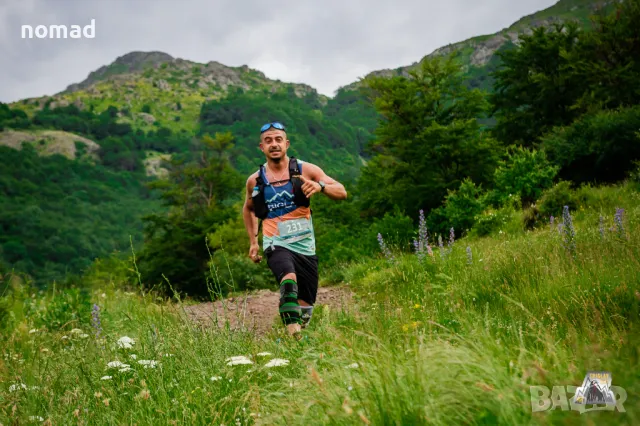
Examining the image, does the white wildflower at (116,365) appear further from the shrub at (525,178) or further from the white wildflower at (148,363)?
the shrub at (525,178)

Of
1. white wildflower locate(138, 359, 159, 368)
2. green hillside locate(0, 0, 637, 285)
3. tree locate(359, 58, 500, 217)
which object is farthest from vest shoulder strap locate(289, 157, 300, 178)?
tree locate(359, 58, 500, 217)

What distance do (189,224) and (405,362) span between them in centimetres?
4017

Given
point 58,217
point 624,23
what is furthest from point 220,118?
point 624,23

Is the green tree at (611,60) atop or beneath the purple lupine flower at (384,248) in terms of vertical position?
atop

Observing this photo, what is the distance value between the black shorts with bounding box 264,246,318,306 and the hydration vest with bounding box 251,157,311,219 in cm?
42

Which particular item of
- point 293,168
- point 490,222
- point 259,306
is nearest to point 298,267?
point 293,168

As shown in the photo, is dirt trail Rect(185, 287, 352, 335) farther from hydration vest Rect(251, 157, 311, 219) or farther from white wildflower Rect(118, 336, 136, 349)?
white wildflower Rect(118, 336, 136, 349)

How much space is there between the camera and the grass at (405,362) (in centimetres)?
175

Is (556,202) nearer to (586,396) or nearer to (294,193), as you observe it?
(294,193)

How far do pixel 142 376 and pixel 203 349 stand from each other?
1.47 feet

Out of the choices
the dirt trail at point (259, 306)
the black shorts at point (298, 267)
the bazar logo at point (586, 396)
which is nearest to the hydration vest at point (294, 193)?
the black shorts at point (298, 267)

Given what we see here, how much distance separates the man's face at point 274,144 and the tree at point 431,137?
15.8 meters

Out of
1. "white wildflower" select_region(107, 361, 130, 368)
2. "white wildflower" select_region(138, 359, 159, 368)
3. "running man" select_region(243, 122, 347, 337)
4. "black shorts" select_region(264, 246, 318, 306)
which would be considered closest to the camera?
"white wildflower" select_region(138, 359, 159, 368)

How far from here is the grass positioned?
1752 millimetres
